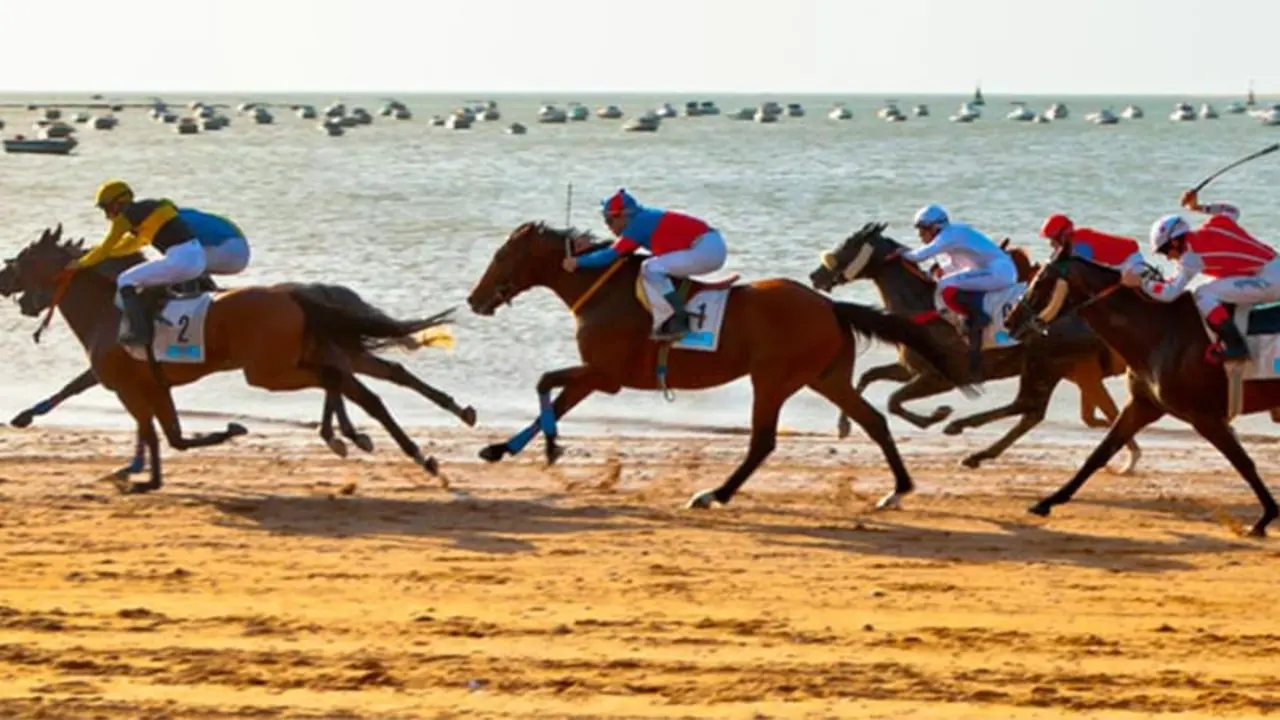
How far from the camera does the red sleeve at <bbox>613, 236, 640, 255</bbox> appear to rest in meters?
14.9

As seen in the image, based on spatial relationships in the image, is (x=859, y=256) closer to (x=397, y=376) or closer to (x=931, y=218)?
(x=931, y=218)

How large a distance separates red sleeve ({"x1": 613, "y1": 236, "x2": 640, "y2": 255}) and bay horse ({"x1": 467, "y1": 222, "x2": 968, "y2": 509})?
6.2 inches

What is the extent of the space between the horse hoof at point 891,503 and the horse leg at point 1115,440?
0.84 m

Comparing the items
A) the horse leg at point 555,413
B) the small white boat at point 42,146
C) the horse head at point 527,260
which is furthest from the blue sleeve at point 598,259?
the small white boat at point 42,146

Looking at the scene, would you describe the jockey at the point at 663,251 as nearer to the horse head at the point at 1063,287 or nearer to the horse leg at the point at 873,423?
the horse leg at the point at 873,423

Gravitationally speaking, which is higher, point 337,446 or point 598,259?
point 598,259

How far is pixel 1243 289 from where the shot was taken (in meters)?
13.6

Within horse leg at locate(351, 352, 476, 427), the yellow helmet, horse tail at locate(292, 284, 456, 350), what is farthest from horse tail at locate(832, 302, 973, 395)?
the yellow helmet

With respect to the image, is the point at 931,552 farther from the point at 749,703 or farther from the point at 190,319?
the point at 190,319

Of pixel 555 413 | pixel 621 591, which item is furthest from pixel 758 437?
pixel 621 591

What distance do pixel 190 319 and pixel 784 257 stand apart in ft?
91.1

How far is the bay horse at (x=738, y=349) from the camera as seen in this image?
1470cm

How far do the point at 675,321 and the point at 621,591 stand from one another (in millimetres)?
3634

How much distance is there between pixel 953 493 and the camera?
1545cm
